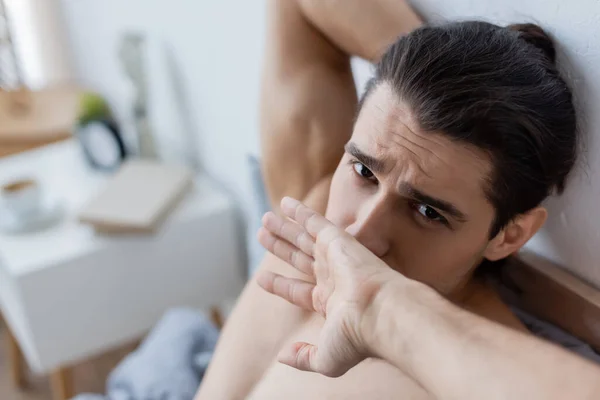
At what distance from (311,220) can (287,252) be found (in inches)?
3.6

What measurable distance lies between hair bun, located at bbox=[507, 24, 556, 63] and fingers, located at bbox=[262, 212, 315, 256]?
0.36 meters

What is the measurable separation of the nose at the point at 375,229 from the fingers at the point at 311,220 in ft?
0.15

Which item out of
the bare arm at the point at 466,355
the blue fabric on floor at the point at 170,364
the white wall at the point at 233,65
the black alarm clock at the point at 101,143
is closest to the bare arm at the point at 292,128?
the white wall at the point at 233,65

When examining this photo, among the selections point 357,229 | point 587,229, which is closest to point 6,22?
point 357,229

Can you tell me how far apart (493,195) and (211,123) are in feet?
3.73

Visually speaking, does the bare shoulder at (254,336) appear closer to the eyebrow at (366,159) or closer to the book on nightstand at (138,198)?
the eyebrow at (366,159)

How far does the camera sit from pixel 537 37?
750 mm

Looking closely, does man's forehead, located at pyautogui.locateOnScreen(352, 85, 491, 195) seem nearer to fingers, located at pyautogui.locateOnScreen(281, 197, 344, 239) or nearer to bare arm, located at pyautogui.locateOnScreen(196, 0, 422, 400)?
fingers, located at pyautogui.locateOnScreen(281, 197, 344, 239)

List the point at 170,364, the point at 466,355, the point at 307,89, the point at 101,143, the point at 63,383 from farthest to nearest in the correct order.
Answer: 1. the point at 101,143
2. the point at 63,383
3. the point at 170,364
4. the point at 307,89
5. the point at 466,355

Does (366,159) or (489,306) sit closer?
(366,159)

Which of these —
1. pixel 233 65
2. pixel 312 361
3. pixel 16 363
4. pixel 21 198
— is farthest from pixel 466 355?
pixel 16 363

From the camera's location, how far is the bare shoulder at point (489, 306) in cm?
85

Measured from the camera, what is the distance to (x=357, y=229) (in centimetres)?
74

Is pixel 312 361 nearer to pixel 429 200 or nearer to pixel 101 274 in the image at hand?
pixel 429 200
